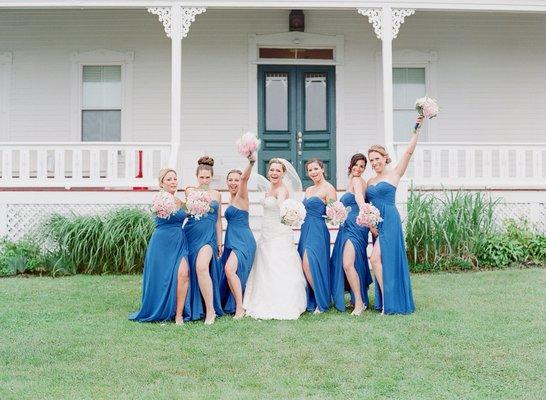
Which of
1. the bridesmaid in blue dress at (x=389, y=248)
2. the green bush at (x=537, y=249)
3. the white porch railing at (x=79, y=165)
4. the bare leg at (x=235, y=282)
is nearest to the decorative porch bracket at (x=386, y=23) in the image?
the green bush at (x=537, y=249)

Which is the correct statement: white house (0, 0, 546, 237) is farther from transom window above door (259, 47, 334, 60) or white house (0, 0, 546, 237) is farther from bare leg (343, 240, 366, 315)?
bare leg (343, 240, 366, 315)

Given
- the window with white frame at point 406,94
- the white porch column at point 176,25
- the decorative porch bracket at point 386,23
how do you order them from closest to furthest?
1. the white porch column at point 176,25
2. the decorative porch bracket at point 386,23
3. the window with white frame at point 406,94

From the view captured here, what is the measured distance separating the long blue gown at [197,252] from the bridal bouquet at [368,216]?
1.48 metres

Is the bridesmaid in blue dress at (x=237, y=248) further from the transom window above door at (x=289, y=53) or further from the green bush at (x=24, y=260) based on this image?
the transom window above door at (x=289, y=53)

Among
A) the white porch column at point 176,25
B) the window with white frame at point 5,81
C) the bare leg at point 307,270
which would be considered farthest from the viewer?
the window with white frame at point 5,81

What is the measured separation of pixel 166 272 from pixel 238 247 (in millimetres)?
795

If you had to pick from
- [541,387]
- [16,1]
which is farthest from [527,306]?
[16,1]

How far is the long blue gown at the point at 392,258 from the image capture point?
6.34 m

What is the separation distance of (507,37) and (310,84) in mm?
4211

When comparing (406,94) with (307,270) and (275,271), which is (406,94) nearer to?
(307,270)

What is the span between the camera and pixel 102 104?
41.2ft

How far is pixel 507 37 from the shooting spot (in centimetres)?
1289

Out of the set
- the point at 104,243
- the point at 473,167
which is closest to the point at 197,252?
the point at 104,243

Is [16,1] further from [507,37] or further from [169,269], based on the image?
[507,37]
